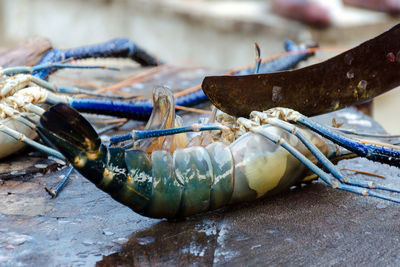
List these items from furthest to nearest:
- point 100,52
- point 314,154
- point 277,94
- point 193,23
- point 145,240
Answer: point 193,23 → point 100,52 → point 277,94 → point 314,154 → point 145,240

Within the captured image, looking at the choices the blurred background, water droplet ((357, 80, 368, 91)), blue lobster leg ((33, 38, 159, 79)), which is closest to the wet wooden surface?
water droplet ((357, 80, 368, 91))

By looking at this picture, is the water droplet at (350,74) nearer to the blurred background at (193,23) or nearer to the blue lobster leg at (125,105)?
the blue lobster leg at (125,105)

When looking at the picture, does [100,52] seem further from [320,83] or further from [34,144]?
[320,83]

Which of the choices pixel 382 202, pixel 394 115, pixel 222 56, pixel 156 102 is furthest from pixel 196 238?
pixel 222 56

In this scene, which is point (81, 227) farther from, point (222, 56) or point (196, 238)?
point (222, 56)

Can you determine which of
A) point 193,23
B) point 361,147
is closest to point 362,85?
point 361,147

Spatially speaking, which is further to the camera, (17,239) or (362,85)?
(362,85)
